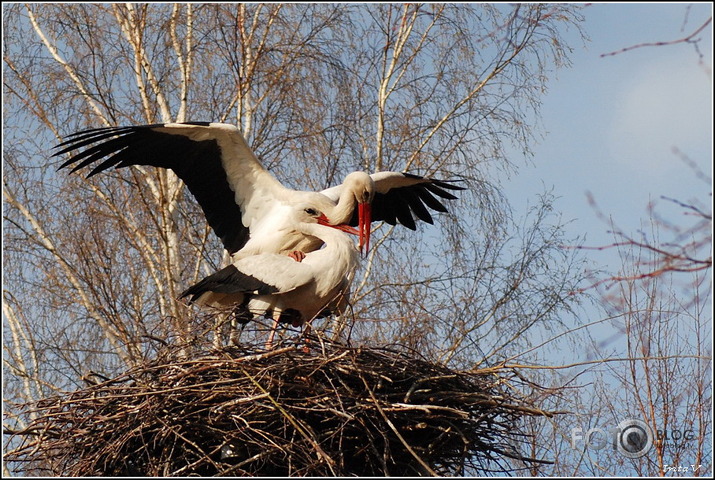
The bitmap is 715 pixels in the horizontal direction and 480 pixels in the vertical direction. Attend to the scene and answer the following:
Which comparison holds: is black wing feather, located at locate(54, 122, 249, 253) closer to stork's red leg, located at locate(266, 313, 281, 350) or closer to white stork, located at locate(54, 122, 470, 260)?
white stork, located at locate(54, 122, 470, 260)

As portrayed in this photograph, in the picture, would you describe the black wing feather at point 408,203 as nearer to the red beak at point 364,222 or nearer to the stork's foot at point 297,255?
the red beak at point 364,222

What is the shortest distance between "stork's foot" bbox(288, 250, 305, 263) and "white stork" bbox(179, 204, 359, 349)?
0.25 ft

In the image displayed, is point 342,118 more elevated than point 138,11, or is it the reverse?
point 138,11

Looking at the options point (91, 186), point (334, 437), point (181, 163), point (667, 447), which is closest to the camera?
→ point (334, 437)

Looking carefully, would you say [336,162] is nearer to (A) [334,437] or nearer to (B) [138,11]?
(B) [138,11]

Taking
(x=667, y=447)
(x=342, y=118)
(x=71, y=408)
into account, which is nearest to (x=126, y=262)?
(x=342, y=118)

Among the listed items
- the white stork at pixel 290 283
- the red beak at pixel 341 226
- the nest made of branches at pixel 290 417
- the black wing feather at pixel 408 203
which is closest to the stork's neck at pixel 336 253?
the white stork at pixel 290 283

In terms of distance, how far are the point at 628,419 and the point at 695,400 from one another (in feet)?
1.87

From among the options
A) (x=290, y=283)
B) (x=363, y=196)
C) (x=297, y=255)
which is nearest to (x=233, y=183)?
(x=297, y=255)

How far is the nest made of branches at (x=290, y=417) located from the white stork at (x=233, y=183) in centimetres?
160

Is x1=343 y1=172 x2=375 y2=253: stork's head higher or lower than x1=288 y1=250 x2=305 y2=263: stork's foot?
higher

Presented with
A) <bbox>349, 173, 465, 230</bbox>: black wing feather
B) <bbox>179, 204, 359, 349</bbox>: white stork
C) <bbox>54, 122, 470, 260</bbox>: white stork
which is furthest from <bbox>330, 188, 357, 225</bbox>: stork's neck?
<bbox>349, 173, 465, 230</bbox>: black wing feather

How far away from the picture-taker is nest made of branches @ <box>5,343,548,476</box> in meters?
5.61

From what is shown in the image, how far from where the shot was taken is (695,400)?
27.8ft
